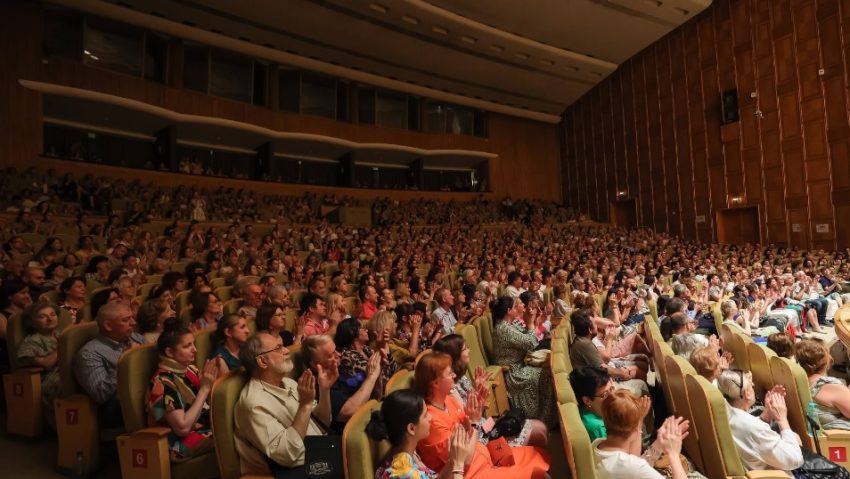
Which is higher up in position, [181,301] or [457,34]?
[457,34]

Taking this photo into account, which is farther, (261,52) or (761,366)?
(261,52)

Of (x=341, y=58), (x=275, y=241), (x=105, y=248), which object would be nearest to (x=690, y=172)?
(x=341, y=58)

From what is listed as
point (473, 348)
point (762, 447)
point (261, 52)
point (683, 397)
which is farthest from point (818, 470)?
point (261, 52)

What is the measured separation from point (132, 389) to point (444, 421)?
88cm

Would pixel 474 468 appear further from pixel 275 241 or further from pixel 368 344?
pixel 275 241

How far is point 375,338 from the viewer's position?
209cm

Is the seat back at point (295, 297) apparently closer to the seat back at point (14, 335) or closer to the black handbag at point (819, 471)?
the seat back at point (14, 335)

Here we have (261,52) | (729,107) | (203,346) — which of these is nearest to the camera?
(203,346)

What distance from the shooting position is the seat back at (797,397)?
5.52ft

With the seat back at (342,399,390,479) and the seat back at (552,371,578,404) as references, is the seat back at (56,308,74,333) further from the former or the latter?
the seat back at (552,371,578,404)

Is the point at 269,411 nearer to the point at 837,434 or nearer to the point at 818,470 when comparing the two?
the point at 818,470

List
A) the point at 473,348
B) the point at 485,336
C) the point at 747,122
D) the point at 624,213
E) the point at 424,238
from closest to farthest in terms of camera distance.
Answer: the point at 473,348 → the point at 485,336 → the point at 424,238 → the point at 747,122 → the point at 624,213

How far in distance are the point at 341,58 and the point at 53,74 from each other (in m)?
4.06

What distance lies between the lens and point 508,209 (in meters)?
11.5
